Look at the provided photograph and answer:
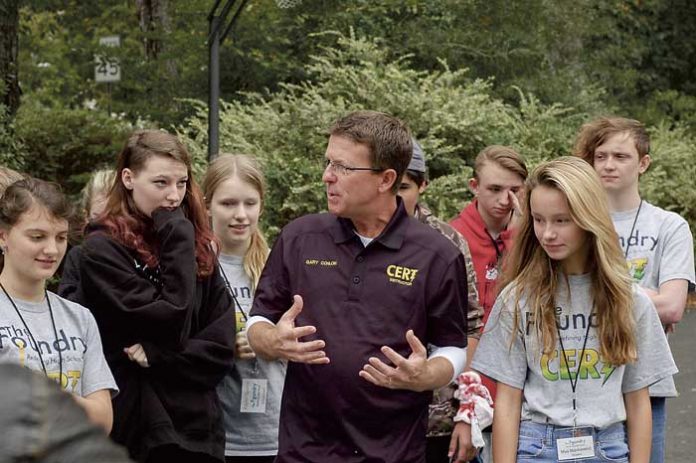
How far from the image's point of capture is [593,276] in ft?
14.4

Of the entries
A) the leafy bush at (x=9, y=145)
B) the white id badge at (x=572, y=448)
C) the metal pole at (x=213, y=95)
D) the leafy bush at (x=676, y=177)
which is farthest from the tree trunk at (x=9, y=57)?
the white id badge at (x=572, y=448)

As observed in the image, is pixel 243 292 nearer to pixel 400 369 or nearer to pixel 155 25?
pixel 400 369

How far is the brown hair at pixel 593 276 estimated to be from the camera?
168 inches

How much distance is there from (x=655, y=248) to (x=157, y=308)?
227 cm

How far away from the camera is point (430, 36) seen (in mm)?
17266

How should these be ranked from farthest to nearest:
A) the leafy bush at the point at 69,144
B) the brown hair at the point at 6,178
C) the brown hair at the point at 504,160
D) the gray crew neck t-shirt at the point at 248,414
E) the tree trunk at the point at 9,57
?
the leafy bush at the point at 69,144 < the tree trunk at the point at 9,57 < the brown hair at the point at 504,160 < the gray crew neck t-shirt at the point at 248,414 < the brown hair at the point at 6,178

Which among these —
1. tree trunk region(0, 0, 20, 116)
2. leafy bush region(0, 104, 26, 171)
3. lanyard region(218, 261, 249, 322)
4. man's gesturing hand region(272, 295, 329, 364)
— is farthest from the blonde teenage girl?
tree trunk region(0, 0, 20, 116)

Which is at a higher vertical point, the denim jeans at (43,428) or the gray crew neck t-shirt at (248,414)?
the denim jeans at (43,428)

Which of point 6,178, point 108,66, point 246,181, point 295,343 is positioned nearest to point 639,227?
point 246,181

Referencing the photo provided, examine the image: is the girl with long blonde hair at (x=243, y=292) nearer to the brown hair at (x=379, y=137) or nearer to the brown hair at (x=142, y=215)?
the brown hair at (x=142, y=215)

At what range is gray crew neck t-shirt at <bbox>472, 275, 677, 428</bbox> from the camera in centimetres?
428

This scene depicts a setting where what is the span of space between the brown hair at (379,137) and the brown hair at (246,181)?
1.42m

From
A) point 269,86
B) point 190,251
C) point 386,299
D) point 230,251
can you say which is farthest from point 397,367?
point 269,86

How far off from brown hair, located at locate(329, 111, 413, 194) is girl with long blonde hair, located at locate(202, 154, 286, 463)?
1.41 metres
